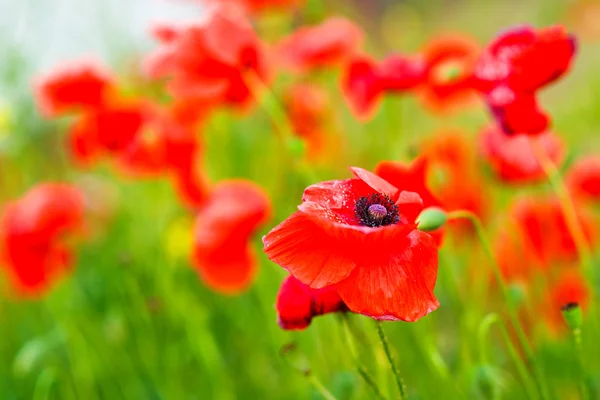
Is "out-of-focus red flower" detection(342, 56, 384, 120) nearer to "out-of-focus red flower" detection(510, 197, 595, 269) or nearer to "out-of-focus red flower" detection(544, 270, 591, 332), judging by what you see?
"out-of-focus red flower" detection(510, 197, 595, 269)

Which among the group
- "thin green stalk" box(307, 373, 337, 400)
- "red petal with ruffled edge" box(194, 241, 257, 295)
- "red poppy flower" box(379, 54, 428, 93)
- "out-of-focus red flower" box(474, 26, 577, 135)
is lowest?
"thin green stalk" box(307, 373, 337, 400)

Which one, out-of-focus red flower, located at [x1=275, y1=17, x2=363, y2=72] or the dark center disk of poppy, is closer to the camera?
the dark center disk of poppy

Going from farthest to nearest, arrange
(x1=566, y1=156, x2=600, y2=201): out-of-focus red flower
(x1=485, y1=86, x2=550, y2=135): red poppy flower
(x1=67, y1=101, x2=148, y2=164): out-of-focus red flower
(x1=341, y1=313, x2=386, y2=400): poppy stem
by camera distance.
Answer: (x1=67, y1=101, x2=148, y2=164): out-of-focus red flower
(x1=566, y1=156, x2=600, y2=201): out-of-focus red flower
(x1=485, y1=86, x2=550, y2=135): red poppy flower
(x1=341, y1=313, x2=386, y2=400): poppy stem

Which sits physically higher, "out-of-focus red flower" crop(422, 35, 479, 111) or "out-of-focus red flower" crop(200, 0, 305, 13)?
"out-of-focus red flower" crop(200, 0, 305, 13)

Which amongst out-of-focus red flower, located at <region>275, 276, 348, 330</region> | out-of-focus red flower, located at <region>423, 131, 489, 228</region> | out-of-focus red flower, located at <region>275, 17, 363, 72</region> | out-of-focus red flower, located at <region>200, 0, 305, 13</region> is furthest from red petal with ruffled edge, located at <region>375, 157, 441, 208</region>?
out-of-focus red flower, located at <region>200, 0, 305, 13</region>

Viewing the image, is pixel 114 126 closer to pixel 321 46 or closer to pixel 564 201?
pixel 321 46

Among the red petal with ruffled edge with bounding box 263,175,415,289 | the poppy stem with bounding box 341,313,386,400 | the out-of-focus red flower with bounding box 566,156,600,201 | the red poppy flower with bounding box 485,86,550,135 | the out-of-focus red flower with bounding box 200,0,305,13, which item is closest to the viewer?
the red petal with ruffled edge with bounding box 263,175,415,289

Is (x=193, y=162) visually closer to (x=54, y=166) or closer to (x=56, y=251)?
(x=56, y=251)
